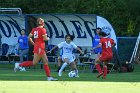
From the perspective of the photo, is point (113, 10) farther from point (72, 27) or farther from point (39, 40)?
point (39, 40)

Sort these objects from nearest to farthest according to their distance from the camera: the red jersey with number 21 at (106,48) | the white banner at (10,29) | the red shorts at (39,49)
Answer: the red shorts at (39,49), the red jersey with number 21 at (106,48), the white banner at (10,29)

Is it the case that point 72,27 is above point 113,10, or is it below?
above

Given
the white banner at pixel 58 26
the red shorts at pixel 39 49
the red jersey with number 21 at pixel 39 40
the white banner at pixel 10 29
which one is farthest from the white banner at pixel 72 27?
the red shorts at pixel 39 49

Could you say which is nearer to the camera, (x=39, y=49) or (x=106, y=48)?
(x=39, y=49)

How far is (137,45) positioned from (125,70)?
21.5 feet

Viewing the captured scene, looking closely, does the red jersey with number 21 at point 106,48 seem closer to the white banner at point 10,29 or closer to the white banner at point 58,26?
the white banner at point 58,26

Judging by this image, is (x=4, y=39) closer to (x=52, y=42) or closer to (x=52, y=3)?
(x=52, y=42)

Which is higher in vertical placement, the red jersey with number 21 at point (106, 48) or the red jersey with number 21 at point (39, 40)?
the red jersey with number 21 at point (39, 40)

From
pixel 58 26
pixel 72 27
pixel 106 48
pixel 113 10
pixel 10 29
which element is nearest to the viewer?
pixel 106 48

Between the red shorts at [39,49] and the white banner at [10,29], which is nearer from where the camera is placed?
the red shorts at [39,49]

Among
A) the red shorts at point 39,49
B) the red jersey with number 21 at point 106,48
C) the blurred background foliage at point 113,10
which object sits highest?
the red shorts at point 39,49

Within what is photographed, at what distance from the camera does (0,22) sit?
→ 126ft

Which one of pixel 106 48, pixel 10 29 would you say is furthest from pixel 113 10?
pixel 106 48
